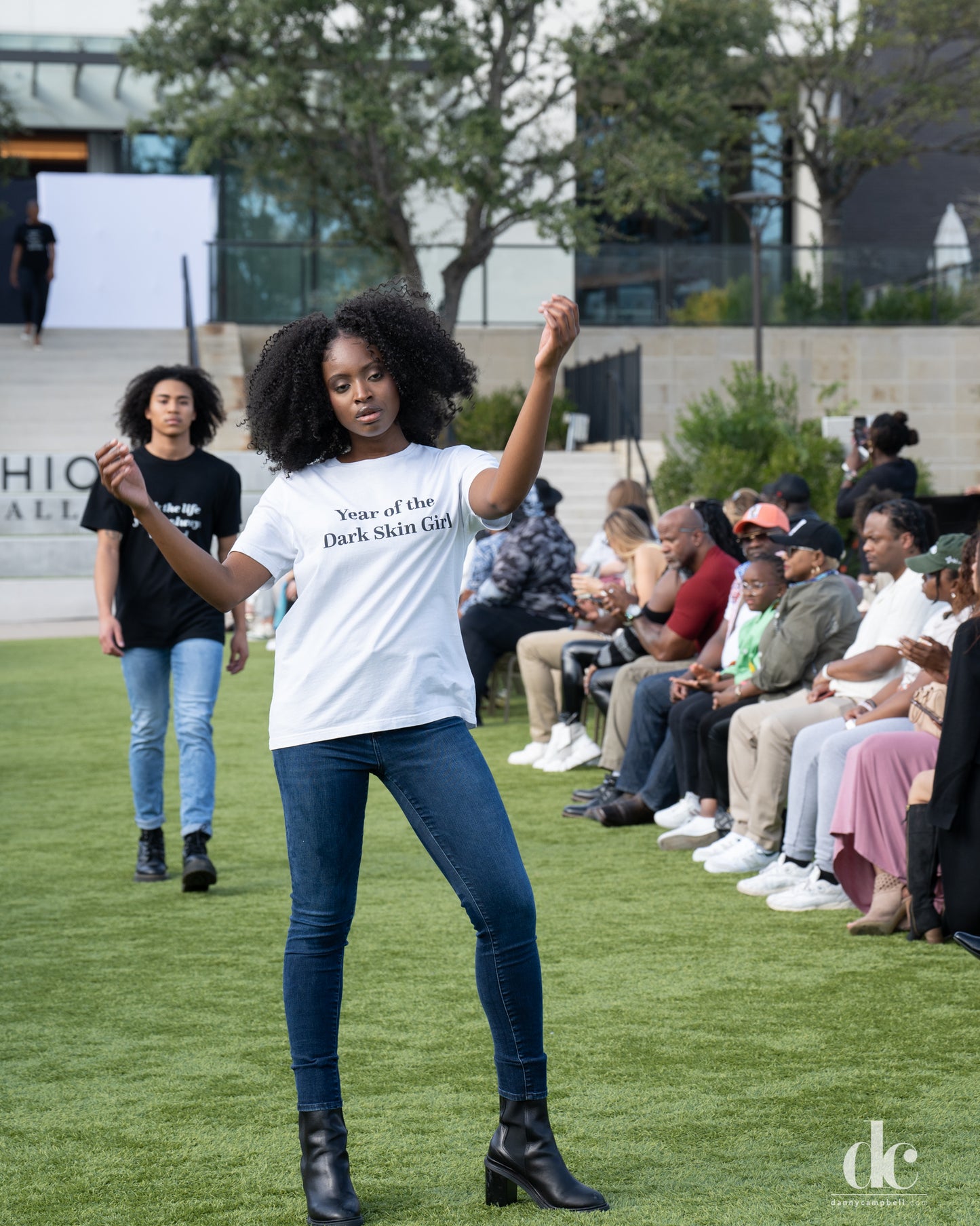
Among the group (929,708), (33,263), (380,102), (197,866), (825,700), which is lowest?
(197,866)

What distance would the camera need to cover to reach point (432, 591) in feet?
11.1

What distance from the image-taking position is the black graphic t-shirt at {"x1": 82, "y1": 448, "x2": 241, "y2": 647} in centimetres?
641

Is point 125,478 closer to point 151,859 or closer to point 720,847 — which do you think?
point 151,859

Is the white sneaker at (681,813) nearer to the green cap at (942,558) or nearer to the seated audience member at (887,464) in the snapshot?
the green cap at (942,558)

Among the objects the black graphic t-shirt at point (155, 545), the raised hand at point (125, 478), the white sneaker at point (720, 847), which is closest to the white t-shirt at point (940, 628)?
the white sneaker at point (720, 847)

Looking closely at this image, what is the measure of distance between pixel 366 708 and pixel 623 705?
5.36 meters

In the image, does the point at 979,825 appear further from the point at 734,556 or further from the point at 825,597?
the point at 734,556

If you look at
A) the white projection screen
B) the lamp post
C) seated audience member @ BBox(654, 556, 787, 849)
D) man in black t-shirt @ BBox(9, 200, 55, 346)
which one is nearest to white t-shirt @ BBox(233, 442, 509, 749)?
seated audience member @ BBox(654, 556, 787, 849)

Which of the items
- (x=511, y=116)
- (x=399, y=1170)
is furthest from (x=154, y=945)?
(x=511, y=116)

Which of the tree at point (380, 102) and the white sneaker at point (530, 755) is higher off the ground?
the tree at point (380, 102)

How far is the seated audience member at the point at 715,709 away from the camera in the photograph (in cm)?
727

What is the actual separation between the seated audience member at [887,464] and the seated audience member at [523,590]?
1.90 meters

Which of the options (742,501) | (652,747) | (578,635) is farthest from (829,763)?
(578,635)

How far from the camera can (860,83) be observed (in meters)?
29.4
